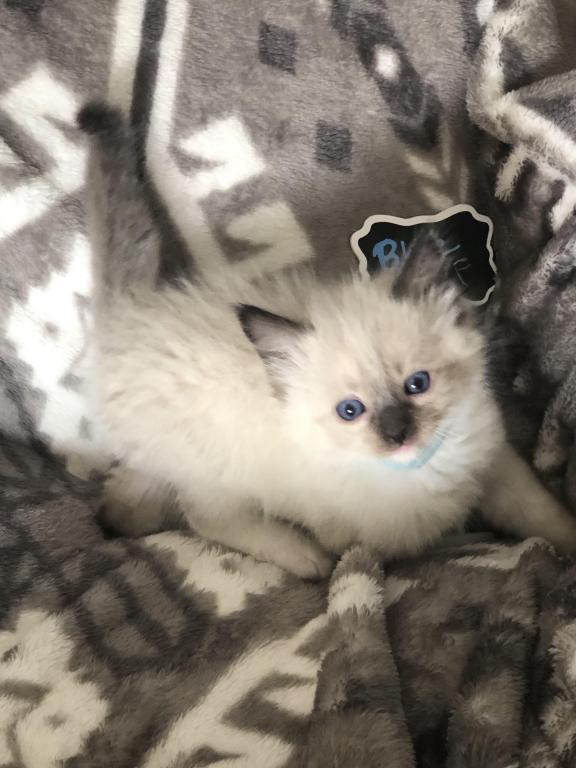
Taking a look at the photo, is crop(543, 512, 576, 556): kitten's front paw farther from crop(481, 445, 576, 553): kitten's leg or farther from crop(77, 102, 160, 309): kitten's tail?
crop(77, 102, 160, 309): kitten's tail

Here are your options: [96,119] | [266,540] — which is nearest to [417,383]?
[266,540]

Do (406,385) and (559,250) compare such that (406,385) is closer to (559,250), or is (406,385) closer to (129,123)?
(559,250)

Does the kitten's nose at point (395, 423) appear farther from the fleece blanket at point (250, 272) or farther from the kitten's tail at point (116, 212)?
the kitten's tail at point (116, 212)

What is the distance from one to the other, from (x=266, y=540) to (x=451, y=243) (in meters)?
0.56

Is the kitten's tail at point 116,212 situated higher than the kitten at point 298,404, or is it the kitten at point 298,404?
the kitten's tail at point 116,212

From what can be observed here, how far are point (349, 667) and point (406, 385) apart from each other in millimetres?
379

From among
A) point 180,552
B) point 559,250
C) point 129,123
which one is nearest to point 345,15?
point 129,123

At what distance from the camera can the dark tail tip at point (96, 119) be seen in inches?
48.3

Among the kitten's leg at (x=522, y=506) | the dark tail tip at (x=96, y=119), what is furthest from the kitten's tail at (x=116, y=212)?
the kitten's leg at (x=522, y=506)

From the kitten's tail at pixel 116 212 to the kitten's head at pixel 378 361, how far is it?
0.33 meters

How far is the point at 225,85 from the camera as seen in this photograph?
124cm

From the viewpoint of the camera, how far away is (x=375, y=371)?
1.06 m

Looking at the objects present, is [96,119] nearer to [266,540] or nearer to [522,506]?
[266,540]

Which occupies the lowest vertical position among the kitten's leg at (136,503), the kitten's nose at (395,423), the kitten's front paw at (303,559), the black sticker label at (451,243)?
the kitten's front paw at (303,559)
